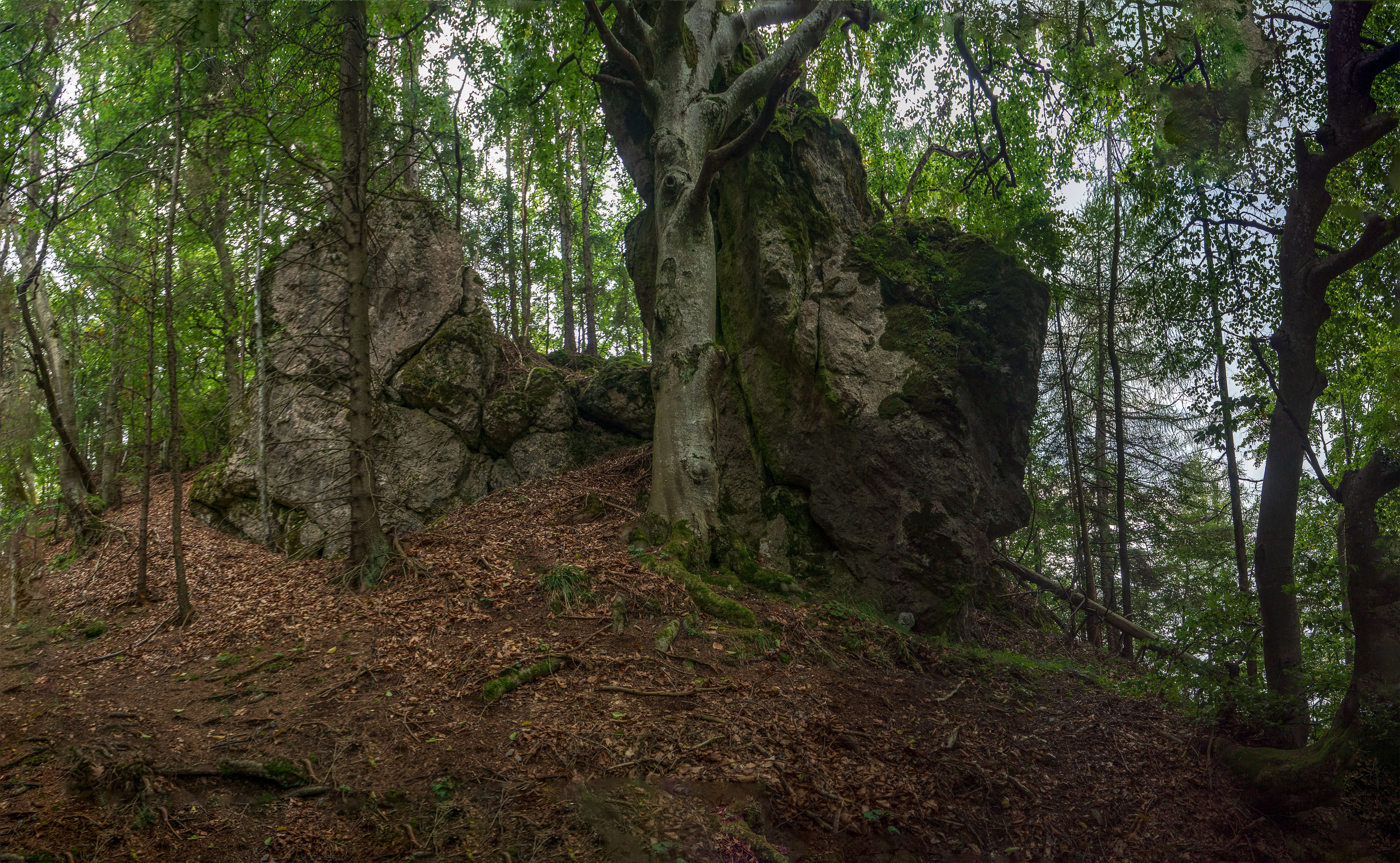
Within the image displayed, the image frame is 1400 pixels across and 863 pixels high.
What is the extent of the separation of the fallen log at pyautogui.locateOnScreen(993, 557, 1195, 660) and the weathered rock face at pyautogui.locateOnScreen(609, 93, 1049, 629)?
105 inches

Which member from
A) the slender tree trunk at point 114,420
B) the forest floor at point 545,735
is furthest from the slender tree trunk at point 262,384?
the slender tree trunk at point 114,420

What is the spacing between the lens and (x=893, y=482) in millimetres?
8047

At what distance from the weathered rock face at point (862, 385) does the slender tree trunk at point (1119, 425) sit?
4.26 meters

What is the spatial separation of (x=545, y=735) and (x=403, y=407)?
6.62 meters

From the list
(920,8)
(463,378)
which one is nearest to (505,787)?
(463,378)

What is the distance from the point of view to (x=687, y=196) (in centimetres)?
809

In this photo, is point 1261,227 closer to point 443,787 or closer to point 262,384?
point 443,787

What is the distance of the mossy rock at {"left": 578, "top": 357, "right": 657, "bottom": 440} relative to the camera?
34.1 feet

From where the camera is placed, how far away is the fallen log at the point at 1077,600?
1066cm

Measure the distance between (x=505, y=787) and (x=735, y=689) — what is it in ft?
6.33

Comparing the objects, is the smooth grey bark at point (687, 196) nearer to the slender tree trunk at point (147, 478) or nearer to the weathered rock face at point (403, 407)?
the weathered rock face at point (403, 407)

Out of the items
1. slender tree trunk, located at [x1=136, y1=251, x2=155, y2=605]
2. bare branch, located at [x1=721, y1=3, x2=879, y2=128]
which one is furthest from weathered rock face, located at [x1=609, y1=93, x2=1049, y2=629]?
slender tree trunk, located at [x1=136, y1=251, x2=155, y2=605]

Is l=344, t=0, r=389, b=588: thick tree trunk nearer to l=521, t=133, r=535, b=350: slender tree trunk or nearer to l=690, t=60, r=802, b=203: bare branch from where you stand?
l=690, t=60, r=802, b=203: bare branch

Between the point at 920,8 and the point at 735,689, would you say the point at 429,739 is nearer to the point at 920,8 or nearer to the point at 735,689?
the point at 735,689
